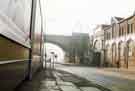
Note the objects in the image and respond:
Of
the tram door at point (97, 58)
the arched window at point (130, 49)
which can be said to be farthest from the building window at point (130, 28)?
A: the tram door at point (97, 58)

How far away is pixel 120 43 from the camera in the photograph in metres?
36.5

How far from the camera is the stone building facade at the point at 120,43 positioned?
3222 cm

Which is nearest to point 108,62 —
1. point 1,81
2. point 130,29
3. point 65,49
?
point 130,29

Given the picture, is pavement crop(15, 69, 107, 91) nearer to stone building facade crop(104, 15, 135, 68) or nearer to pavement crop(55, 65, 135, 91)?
pavement crop(55, 65, 135, 91)

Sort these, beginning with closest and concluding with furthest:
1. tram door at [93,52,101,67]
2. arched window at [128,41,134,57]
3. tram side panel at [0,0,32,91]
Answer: tram side panel at [0,0,32,91]
arched window at [128,41,134,57]
tram door at [93,52,101,67]

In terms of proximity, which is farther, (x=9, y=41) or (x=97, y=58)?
(x=97, y=58)

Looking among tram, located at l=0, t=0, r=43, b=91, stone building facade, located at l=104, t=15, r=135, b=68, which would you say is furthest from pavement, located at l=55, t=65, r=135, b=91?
stone building facade, located at l=104, t=15, r=135, b=68

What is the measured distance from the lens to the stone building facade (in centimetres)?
3222

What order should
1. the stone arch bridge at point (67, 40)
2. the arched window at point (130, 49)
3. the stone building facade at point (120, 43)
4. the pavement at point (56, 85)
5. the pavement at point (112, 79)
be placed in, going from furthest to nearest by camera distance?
the stone arch bridge at point (67, 40) → the stone building facade at point (120, 43) → the arched window at point (130, 49) → the pavement at point (112, 79) → the pavement at point (56, 85)

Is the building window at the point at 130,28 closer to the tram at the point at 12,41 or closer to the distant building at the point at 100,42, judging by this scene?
the distant building at the point at 100,42

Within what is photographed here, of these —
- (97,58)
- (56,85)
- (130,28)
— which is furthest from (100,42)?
(56,85)

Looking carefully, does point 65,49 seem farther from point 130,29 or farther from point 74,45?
point 130,29

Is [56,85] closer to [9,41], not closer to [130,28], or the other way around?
[9,41]

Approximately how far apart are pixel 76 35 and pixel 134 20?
23153mm
